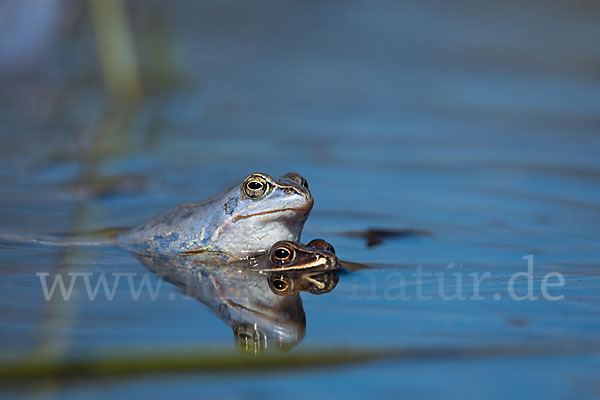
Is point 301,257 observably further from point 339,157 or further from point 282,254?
point 339,157

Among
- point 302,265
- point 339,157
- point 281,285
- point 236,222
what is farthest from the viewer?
point 339,157

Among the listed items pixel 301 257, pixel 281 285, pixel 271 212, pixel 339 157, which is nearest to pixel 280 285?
pixel 281 285

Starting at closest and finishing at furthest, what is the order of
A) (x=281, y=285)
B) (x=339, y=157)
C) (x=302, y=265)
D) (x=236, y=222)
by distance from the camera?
(x=281, y=285) < (x=302, y=265) < (x=236, y=222) < (x=339, y=157)

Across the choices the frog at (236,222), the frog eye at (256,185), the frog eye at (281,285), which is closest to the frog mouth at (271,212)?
the frog at (236,222)

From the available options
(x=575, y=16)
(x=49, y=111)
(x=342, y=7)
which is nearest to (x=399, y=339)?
(x=49, y=111)

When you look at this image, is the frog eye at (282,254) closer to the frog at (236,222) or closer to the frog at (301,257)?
the frog at (301,257)

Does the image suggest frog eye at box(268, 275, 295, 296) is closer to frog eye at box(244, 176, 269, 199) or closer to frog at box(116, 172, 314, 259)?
frog at box(116, 172, 314, 259)

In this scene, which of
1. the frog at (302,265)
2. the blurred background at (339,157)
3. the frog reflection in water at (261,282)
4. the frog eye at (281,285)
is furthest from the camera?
the frog at (302,265)

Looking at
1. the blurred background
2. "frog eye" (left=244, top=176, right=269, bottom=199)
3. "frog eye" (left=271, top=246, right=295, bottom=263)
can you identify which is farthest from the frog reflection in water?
"frog eye" (left=244, top=176, right=269, bottom=199)
